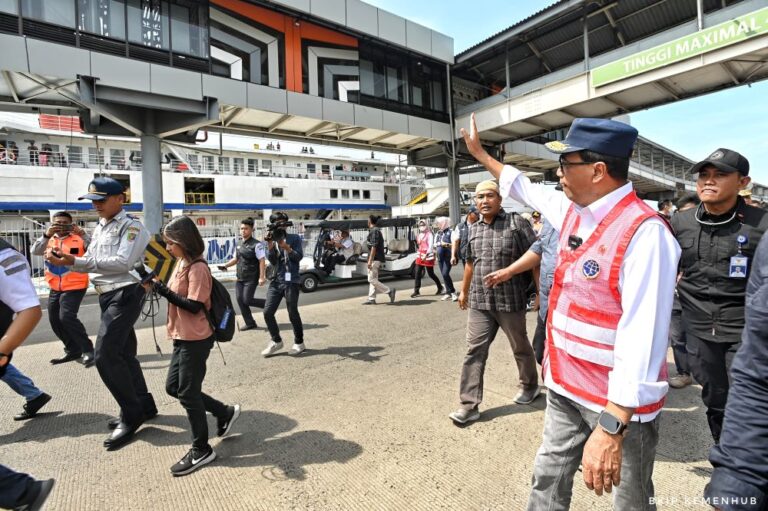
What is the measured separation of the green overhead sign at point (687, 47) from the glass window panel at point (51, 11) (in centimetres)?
1464

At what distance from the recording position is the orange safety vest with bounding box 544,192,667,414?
1.47 metres

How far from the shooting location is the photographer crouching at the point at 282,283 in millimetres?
5559

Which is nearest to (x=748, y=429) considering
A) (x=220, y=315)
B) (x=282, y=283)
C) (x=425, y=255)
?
(x=220, y=315)

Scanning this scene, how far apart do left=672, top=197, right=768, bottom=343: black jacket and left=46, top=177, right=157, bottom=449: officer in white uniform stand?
409 cm

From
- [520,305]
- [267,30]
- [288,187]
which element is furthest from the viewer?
[288,187]

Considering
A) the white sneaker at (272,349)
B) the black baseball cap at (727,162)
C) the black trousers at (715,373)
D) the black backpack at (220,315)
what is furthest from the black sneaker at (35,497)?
the black baseball cap at (727,162)

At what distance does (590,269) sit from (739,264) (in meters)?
1.58

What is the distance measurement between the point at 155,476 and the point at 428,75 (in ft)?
60.8

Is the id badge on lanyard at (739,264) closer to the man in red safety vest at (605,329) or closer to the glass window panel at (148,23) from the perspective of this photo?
the man in red safety vest at (605,329)

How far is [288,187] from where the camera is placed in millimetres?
45594

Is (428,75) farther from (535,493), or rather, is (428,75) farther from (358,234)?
(535,493)

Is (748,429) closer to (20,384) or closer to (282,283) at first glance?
(20,384)

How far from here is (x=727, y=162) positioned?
7.97 ft

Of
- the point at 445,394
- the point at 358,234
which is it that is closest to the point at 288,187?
the point at 358,234
